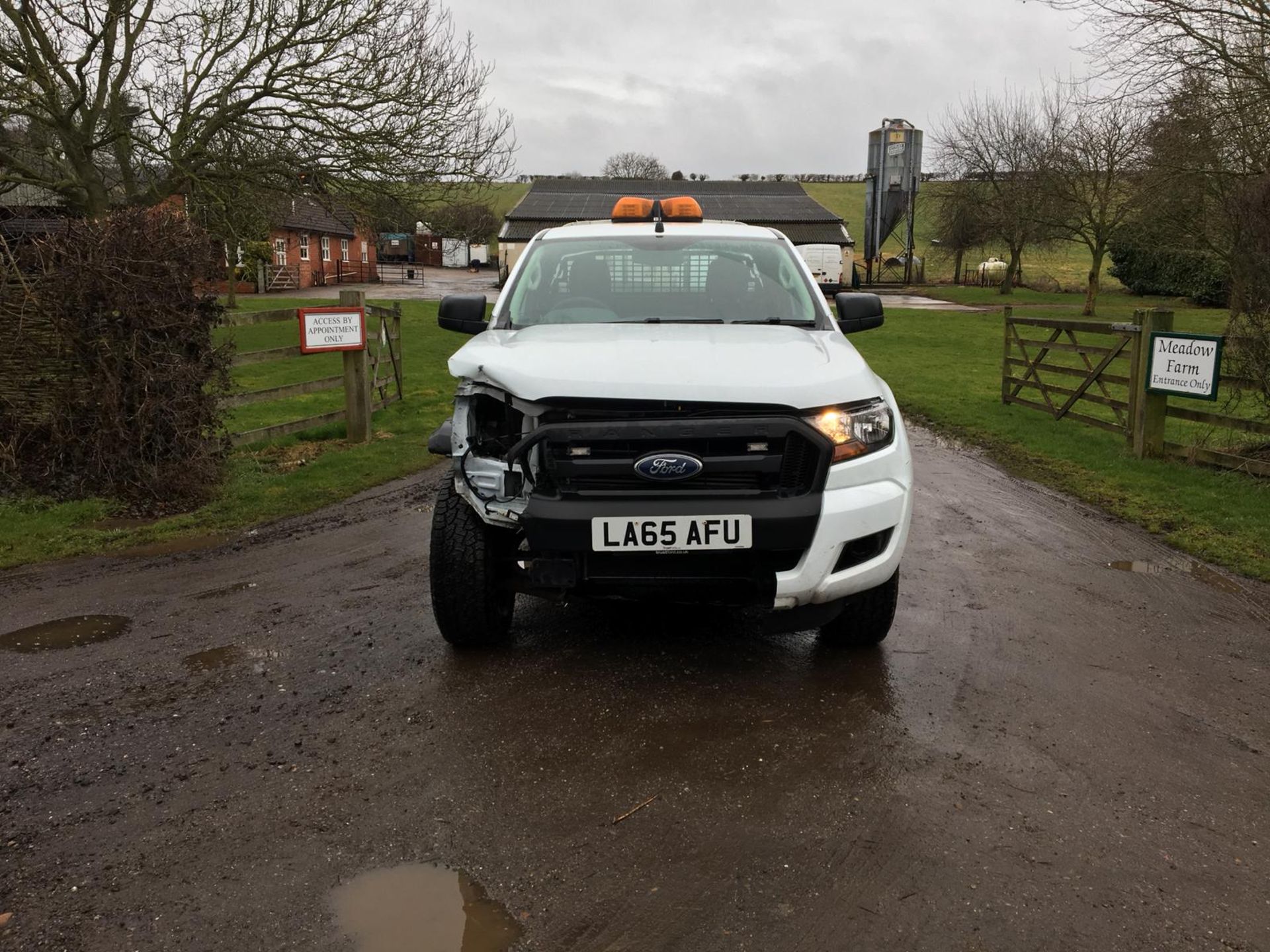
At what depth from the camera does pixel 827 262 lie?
50.5m

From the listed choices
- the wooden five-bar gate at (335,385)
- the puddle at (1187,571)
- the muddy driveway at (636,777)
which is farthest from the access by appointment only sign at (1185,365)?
the wooden five-bar gate at (335,385)

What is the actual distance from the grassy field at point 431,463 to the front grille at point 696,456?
3.94 meters

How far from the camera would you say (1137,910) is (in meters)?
2.63

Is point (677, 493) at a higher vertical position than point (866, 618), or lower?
higher

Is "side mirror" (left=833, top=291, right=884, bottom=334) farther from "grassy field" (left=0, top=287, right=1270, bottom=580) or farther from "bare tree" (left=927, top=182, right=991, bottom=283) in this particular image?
"bare tree" (left=927, top=182, right=991, bottom=283)

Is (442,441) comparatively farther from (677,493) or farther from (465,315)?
(677,493)

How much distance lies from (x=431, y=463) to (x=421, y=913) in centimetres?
749

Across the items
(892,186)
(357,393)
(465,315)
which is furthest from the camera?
(892,186)

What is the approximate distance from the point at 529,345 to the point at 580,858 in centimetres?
224

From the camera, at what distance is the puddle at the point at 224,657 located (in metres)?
4.46

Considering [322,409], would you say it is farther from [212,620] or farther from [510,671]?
[510,671]

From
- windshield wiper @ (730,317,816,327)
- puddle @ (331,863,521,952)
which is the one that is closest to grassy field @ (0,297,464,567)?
windshield wiper @ (730,317,816,327)

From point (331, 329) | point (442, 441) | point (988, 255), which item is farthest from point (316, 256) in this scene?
point (442, 441)

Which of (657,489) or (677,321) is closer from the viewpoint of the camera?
(657,489)
